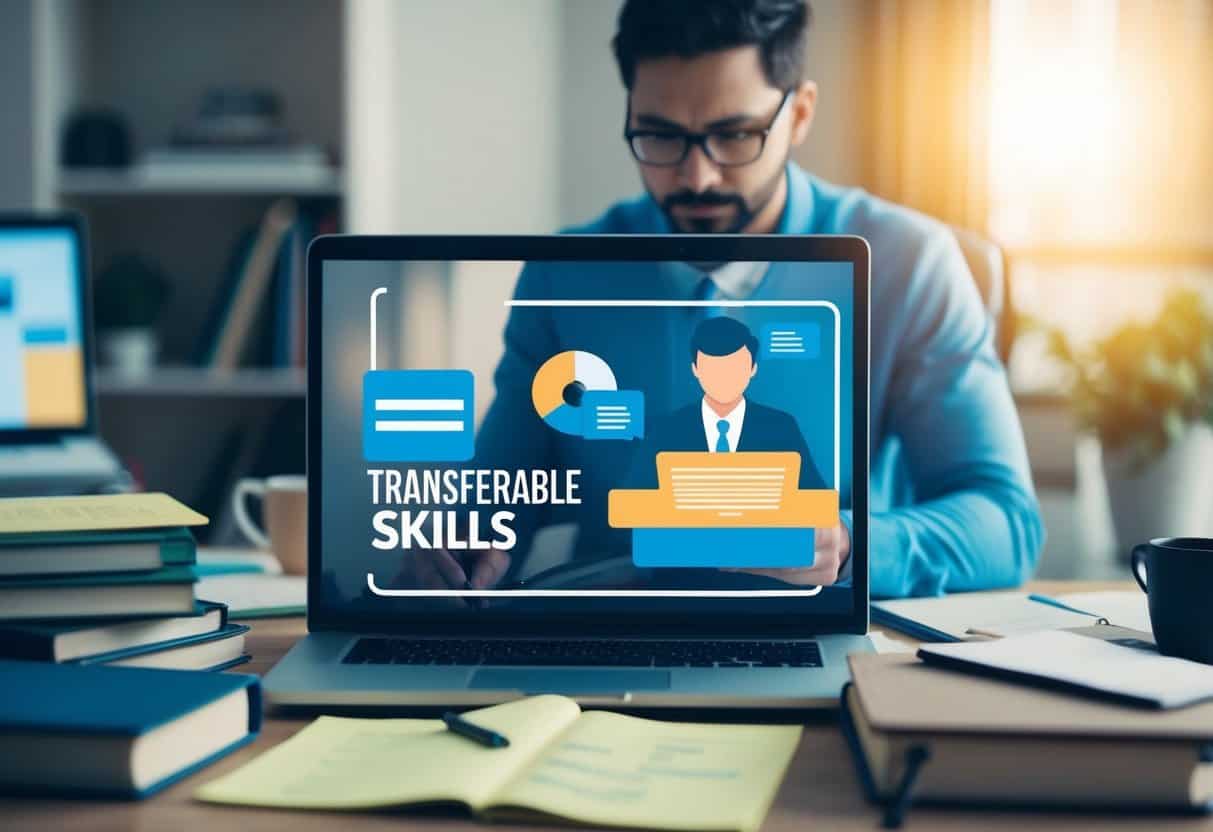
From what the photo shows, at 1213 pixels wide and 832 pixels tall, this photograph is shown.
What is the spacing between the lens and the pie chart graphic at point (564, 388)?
931 mm

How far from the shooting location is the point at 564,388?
933 mm

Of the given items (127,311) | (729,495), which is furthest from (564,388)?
(127,311)

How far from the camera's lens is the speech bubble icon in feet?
3.05

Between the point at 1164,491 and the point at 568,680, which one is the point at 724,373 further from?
the point at 1164,491

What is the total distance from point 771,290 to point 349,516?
14.2 inches

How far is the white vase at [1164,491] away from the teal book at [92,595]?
2649 mm

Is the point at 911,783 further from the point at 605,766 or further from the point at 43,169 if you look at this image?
the point at 43,169

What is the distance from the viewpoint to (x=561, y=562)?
936mm

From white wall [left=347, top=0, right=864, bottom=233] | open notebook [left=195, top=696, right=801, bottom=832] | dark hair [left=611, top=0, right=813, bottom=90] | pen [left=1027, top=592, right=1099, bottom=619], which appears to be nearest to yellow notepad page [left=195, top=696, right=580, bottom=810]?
open notebook [left=195, top=696, right=801, bottom=832]

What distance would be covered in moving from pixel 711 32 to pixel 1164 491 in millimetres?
1958

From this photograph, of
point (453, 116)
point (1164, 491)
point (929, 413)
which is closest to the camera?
point (929, 413)

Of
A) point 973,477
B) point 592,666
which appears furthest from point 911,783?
point 973,477

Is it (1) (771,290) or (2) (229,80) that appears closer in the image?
(1) (771,290)

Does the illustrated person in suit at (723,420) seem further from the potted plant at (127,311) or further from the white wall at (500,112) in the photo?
the potted plant at (127,311)
